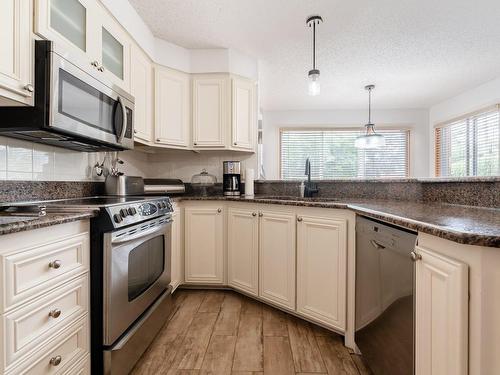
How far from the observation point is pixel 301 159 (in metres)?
5.50

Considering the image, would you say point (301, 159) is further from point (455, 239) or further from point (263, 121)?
point (455, 239)

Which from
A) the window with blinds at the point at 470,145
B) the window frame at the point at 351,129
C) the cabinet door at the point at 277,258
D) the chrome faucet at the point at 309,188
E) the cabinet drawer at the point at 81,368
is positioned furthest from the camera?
the window frame at the point at 351,129

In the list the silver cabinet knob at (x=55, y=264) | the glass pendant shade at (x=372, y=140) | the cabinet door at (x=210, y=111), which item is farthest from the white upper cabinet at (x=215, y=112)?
the glass pendant shade at (x=372, y=140)

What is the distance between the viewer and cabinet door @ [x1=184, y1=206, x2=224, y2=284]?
2.51 m

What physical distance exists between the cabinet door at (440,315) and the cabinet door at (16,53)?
5.32ft

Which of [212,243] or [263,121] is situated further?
[263,121]

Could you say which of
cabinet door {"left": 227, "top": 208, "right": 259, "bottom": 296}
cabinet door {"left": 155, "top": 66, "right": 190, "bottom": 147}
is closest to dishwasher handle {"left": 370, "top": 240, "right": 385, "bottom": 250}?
cabinet door {"left": 227, "top": 208, "right": 259, "bottom": 296}

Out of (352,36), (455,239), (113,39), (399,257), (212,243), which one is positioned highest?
(352,36)

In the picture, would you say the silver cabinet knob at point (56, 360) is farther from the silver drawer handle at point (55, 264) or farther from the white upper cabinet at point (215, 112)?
A: the white upper cabinet at point (215, 112)

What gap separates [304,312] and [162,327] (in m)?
0.97

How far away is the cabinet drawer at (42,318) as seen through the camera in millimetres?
836

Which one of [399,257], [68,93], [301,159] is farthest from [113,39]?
[301,159]

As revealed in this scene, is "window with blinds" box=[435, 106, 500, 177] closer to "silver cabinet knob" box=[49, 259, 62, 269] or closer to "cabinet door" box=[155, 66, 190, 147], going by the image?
"cabinet door" box=[155, 66, 190, 147]

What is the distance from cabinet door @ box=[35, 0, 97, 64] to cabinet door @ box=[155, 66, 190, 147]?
929 mm
